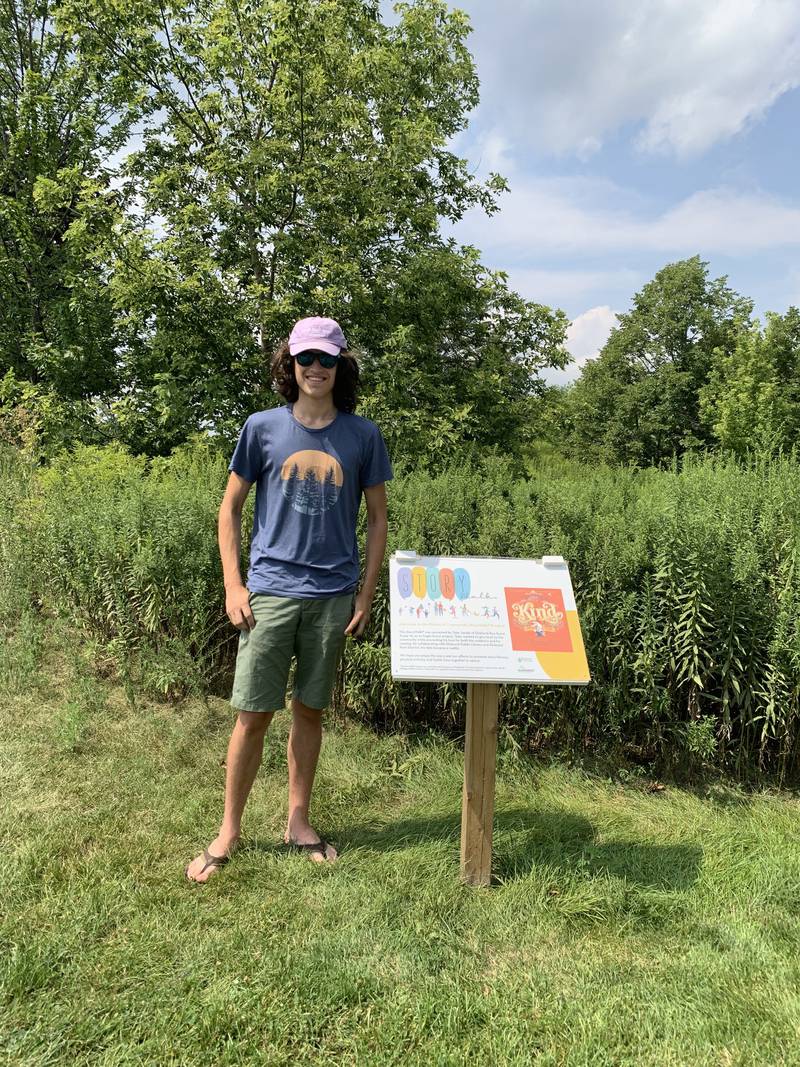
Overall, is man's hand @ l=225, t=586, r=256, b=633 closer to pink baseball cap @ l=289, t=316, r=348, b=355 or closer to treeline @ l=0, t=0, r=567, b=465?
pink baseball cap @ l=289, t=316, r=348, b=355

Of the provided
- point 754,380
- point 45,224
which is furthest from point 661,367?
point 45,224

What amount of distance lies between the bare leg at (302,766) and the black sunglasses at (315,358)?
1326mm

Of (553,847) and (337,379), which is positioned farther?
(553,847)

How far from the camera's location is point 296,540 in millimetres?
2520

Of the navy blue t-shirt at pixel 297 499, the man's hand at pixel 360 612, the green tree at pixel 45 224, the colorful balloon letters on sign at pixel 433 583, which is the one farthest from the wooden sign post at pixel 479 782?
the green tree at pixel 45 224

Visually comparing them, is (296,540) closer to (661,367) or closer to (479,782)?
(479,782)

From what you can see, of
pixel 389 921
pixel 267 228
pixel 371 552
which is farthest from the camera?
pixel 267 228

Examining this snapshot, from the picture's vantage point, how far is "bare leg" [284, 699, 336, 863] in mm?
2732

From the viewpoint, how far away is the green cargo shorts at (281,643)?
2533 mm

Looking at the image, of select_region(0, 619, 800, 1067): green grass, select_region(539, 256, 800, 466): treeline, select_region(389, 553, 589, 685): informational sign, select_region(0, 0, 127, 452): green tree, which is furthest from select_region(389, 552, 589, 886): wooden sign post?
select_region(539, 256, 800, 466): treeline

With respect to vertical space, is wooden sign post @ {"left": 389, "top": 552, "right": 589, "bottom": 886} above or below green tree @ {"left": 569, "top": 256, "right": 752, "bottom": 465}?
below

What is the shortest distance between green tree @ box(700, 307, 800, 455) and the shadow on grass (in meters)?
30.6

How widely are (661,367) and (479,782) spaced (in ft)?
146

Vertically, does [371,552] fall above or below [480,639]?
above
